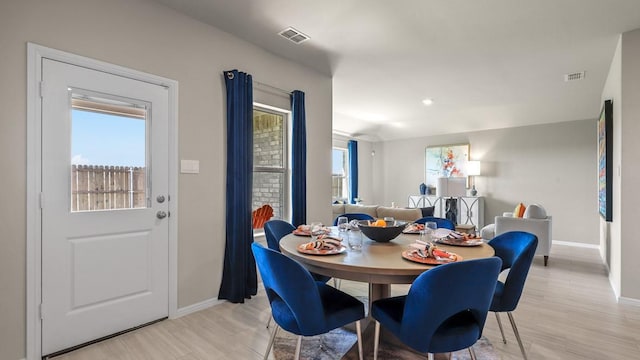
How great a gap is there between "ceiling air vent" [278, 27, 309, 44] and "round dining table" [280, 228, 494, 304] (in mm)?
2037

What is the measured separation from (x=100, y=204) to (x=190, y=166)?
73 centimetres

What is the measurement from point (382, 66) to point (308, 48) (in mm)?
1026

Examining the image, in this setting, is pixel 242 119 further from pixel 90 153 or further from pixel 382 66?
pixel 382 66

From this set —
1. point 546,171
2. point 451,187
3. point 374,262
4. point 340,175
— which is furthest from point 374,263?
point 546,171

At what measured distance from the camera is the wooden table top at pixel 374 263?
5.10 ft

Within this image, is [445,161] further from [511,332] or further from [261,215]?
[511,332]

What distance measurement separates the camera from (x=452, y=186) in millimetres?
6352

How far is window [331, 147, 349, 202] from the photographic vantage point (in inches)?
291

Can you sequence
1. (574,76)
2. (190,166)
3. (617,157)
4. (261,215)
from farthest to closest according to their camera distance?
(574,76) < (261,215) < (617,157) < (190,166)

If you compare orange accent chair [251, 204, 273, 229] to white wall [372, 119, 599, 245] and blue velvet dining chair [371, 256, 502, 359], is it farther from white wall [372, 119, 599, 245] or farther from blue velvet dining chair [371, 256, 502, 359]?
white wall [372, 119, 599, 245]

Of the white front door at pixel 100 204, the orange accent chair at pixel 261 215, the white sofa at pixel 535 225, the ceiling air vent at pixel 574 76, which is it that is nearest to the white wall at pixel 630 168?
the ceiling air vent at pixel 574 76

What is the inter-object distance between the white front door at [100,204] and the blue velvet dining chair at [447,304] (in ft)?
6.69

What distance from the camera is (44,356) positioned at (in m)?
2.06

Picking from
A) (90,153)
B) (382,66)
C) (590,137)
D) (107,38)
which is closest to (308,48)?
(382,66)
